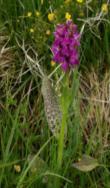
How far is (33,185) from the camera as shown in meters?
1.94

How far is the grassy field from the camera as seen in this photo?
1.97m

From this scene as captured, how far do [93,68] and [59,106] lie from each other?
20.7 inches

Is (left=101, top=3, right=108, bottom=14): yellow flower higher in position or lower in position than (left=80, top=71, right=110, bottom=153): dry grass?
higher

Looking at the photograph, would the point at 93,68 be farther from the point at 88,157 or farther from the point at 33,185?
→ the point at 33,185

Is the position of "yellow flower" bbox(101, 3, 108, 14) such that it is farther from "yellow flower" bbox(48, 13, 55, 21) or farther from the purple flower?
the purple flower

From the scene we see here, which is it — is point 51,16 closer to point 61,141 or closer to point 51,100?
point 51,100

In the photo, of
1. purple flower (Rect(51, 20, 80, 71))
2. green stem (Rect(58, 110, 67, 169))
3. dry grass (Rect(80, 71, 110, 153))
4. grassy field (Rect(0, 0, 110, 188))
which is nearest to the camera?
purple flower (Rect(51, 20, 80, 71))

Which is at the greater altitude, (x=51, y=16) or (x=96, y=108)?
(x=51, y=16)

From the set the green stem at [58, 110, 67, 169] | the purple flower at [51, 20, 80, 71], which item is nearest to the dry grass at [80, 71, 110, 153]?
the green stem at [58, 110, 67, 169]

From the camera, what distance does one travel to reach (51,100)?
6.47ft

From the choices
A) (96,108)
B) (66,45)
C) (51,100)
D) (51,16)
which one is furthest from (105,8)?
(66,45)

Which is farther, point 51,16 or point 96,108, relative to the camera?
point 51,16

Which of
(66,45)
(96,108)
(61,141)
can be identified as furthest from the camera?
(96,108)

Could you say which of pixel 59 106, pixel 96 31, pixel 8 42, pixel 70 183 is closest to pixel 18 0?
pixel 8 42
